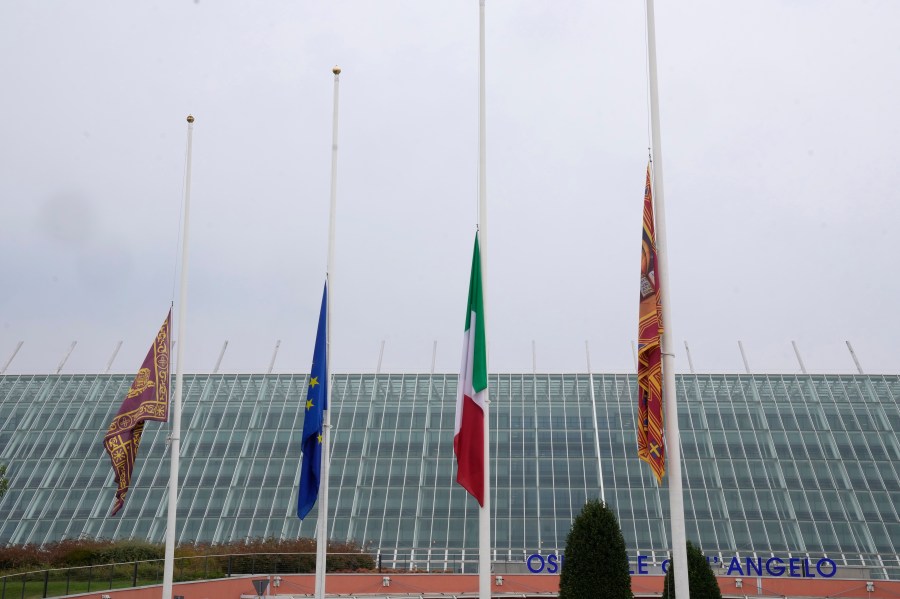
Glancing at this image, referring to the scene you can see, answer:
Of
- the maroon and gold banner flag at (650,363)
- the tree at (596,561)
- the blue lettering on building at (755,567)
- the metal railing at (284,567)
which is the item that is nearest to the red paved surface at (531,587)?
the blue lettering on building at (755,567)

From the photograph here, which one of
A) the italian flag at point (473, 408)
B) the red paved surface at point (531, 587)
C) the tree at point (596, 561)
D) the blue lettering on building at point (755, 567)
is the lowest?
the tree at point (596, 561)

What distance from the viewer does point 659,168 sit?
1738 centimetres

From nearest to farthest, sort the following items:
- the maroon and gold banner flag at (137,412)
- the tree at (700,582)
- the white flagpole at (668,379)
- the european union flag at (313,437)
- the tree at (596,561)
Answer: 1. the white flagpole at (668,379)
2. the tree at (596,561)
3. the tree at (700,582)
4. the european union flag at (313,437)
5. the maroon and gold banner flag at (137,412)

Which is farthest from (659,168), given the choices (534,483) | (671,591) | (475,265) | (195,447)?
(195,447)

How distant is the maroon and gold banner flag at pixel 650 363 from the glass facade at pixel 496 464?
2256cm

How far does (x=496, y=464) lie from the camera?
4378 centimetres

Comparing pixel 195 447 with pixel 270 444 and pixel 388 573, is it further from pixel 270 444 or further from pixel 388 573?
pixel 388 573

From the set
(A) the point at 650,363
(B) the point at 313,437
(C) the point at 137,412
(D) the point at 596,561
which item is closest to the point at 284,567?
(C) the point at 137,412

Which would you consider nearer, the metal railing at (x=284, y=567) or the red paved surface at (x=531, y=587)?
the metal railing at (x=284, y=567)

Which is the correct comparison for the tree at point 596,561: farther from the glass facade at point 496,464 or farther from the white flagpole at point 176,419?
the glass facade at point 496,464

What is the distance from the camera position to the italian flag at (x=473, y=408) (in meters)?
17.2

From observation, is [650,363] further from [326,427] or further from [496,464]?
[496,464]

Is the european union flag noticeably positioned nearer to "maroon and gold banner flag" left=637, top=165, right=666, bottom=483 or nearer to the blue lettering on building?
"maroon and gold banner flag" left=637, top=165, right=666, bottom=483

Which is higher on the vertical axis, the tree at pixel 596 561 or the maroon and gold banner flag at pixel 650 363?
the maroon and gold banner flag at pixel 650 363
